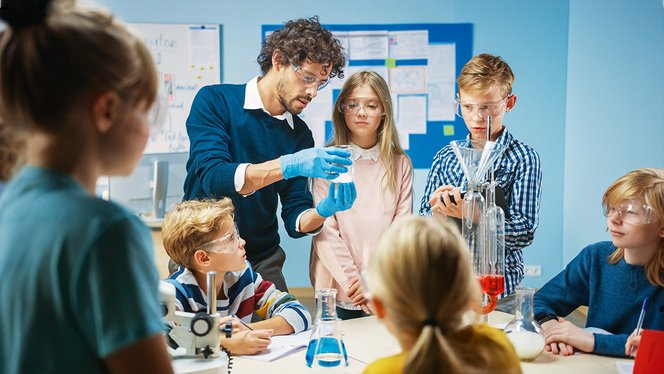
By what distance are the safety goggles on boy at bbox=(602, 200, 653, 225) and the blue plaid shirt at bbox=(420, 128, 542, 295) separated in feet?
1.55

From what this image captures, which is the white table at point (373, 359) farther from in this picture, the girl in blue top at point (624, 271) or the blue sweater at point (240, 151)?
the blue sweater at point (240, 151)

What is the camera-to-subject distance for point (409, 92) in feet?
18.2

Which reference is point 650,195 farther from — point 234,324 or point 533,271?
point 533,271

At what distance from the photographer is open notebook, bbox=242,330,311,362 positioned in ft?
6.52

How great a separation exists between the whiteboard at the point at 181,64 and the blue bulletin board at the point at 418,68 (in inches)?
24.1

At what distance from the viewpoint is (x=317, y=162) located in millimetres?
2574

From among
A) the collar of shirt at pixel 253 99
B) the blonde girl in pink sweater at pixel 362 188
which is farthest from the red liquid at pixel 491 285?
the collar of shirt at pixel 253 99

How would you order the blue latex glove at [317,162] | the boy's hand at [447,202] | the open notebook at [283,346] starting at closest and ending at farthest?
the open notebook at [283,346] < the boy's hand at [447,202] < the blue latex glove at [317,162]

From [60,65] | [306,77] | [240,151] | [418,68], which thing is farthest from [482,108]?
[418,68]

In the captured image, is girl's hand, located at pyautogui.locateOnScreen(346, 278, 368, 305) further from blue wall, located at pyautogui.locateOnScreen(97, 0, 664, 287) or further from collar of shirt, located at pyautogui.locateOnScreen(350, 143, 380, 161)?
blue wall, located at pyautogui.locateOnScreen(97, 0, 664, 287)

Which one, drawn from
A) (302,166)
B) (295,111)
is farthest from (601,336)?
(295,111)

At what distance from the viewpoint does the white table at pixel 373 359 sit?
73.9 inches

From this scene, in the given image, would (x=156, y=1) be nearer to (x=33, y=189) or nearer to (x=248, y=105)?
(x=248, y=105)

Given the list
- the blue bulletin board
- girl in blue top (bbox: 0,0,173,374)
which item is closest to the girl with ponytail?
girl in blue top (bbox: 0,0,173,374)
